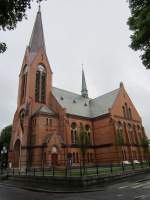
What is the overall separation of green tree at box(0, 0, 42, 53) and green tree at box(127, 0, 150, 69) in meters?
6.05

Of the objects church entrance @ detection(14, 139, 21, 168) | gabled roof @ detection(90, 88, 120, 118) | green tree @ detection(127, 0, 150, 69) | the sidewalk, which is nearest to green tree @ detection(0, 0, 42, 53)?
green tree @ detection(127, 0, 150, 69)

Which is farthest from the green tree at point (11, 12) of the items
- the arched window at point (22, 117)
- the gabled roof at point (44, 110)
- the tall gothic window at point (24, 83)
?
the tall gothic window at point (24, 83)

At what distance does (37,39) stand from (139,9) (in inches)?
1489

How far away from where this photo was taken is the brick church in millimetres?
32719

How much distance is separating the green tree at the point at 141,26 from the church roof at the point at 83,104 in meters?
27.6

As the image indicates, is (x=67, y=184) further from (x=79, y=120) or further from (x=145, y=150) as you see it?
(x=145, y=150)

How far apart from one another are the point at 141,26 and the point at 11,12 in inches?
271

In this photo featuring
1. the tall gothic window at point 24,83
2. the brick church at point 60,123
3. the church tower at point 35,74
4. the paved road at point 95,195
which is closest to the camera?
the paved road at point 95,195

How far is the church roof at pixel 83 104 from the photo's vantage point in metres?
40.6

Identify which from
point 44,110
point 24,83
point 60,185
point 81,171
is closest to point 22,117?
point 44,110

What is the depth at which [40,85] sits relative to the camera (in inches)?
1576

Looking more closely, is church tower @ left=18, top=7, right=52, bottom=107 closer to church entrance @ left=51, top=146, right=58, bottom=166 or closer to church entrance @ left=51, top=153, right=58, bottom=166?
church entrance @ left=51, top=146, right=58, bottom=166

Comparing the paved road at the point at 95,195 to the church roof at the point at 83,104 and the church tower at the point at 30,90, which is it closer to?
the church tower at the point at 30,90

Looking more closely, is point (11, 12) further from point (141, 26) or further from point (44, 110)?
point (44, 110)
